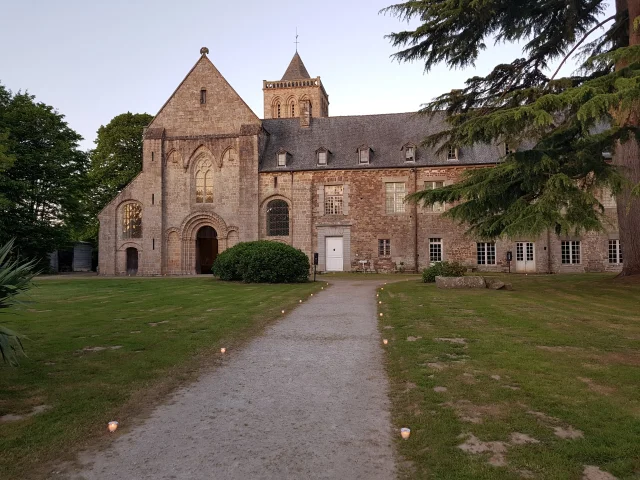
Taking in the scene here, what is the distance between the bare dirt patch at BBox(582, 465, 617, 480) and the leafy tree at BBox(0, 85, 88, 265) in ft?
109

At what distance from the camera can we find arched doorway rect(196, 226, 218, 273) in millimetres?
33156

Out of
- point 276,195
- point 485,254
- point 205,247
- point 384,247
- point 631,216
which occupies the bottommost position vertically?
point 485,254

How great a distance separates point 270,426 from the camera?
4.44m

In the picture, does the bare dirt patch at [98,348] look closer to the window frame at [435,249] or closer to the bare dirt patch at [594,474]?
the bare dirt patch at [594,474]

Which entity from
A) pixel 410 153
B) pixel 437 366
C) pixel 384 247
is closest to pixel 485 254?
pixel 384 247

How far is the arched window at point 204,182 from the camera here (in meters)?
32.6

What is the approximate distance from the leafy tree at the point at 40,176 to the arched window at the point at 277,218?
14.1 m

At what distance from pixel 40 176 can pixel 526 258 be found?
3292 cm

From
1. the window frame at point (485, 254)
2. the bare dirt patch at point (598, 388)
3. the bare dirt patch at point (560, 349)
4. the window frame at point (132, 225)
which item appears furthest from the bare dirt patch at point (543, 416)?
the window frame at point (132, 225)

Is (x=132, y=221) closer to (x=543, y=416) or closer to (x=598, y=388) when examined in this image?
(x=598, y=388)

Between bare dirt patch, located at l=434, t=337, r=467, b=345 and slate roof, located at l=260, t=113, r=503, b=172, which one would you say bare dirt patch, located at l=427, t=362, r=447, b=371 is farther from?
slate roof, located at l=260, t=113, r=503, b=172

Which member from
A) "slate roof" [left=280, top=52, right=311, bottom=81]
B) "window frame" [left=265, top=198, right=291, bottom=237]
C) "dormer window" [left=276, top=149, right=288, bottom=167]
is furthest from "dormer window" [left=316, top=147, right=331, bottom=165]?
"slate roof" [left=280, top=52, right=311, bottom=81]

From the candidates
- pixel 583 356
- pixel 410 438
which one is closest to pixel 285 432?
pixel 410 438

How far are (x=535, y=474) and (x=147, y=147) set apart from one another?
33169 millimetres
